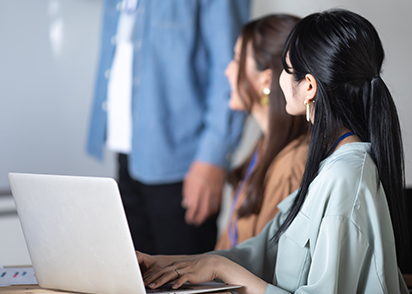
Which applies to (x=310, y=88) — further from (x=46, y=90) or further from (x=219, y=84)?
(x=46, y=90)

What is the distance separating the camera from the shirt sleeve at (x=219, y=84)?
175 centimetres

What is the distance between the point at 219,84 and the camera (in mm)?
1772

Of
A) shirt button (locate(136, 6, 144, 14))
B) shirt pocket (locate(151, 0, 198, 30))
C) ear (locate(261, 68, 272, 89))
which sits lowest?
ear (locate(261, 68, 272, 89))

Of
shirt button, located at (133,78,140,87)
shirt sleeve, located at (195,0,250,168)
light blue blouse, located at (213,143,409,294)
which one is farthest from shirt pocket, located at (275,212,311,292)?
shirt button, located at (133,78,140,87)

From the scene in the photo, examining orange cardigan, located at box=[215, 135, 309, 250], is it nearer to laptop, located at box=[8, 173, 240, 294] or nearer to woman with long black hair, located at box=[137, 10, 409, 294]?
woman with long black hair, located at box=[137, 10, 409, 294]

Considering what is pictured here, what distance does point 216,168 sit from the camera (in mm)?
1812

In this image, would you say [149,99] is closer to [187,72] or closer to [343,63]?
[187,72]

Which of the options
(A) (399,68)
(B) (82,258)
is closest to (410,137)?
(A) (399,68)

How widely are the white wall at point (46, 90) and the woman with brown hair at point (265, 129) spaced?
553 mm

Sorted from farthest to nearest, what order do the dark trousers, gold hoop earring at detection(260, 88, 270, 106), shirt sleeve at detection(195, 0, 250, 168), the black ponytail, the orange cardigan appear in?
the dark trousers → shirt sleeve at detection(195, 0, 250, 168) → gold hoop earring at detection(260, 88, 270, 106) → the orange cardigan → the black ponytail

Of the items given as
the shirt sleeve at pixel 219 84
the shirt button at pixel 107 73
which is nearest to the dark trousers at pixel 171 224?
the shirt sleeve at pixel 219 84

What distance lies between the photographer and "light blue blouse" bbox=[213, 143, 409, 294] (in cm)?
75

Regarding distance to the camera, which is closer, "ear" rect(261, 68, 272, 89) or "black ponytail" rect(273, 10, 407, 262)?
"black ponytail" rect(273, 10, 407, 262)

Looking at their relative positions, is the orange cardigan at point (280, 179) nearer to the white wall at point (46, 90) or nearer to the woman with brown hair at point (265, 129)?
the woman with brown hair at point (265, 129)
